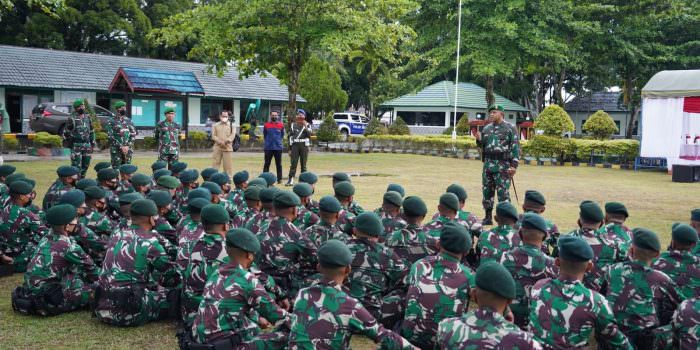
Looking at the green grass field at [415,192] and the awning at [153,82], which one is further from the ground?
the awning at [153,82]

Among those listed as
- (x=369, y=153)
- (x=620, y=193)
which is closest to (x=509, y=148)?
(x=620, y=193)

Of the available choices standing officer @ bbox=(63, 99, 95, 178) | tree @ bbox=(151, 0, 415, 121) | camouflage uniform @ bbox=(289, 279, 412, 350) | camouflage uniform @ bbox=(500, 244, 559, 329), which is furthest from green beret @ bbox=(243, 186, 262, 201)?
tree @ bbox=(151, 0, 415, 121)

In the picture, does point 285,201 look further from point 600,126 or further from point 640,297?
point 600,126

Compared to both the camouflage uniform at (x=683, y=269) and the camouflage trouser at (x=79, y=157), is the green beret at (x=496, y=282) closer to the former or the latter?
the camouflage uniform at (x=683, y=269)

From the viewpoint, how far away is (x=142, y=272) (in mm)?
5242

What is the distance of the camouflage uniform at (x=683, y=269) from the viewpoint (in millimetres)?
4598

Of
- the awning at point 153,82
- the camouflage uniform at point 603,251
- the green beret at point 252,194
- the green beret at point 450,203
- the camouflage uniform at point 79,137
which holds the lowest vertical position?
the camouflage uniform at point 603,251

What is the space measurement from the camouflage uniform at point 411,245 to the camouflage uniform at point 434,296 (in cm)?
132

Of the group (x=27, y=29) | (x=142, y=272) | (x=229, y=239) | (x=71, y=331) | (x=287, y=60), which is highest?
(x=27, y=29)

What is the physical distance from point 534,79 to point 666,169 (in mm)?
20968

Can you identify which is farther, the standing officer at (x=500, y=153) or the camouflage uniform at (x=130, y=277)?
the standing officer at (x=500, y=153)

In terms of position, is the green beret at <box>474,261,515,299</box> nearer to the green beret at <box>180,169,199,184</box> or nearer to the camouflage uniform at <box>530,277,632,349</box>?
the camouflage uniform at <box>530,277,632,349</box>

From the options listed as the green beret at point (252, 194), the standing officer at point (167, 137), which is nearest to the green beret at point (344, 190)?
the green beret at point (252, 194)

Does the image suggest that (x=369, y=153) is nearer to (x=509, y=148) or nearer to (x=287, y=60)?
(x=287, y=60)
